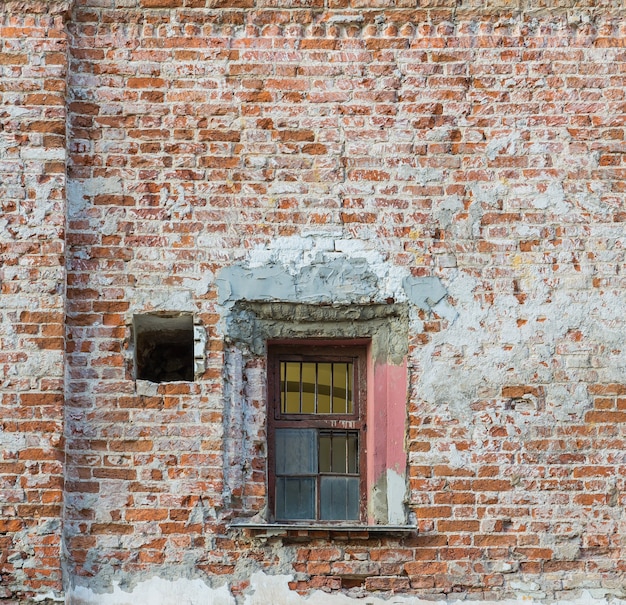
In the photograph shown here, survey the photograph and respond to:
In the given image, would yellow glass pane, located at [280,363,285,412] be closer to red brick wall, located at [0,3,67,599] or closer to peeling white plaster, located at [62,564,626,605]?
peeling white plaster, located at [62,564,626,605]

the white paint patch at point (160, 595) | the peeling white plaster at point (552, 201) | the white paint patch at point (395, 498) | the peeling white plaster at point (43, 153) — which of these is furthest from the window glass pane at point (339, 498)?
the peeling white plaster at point (43, 153)

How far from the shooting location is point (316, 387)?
557 cm

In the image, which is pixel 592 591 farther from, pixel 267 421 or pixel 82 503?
pixel 82 503

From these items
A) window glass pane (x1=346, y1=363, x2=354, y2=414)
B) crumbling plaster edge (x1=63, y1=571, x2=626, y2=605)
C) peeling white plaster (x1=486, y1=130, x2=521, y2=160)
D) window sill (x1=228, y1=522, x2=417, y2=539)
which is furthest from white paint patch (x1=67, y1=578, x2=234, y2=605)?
peeling white plaster (x1=486, y1=130, x2=521, y2=160)

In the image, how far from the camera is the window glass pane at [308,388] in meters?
5.54

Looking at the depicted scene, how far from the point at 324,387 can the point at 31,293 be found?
166 centimetres

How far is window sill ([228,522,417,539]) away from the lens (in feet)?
16.7

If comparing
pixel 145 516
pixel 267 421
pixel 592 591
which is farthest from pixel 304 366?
pixel 592 591

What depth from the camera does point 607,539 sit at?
5195mm

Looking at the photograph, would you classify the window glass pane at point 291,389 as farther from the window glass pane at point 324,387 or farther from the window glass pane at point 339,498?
the window glass pane at point 339,498

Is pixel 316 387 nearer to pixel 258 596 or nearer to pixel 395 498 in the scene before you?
pixel 395 498

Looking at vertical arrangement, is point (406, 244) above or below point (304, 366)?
above

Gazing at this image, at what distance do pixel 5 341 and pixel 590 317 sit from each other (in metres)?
3.10

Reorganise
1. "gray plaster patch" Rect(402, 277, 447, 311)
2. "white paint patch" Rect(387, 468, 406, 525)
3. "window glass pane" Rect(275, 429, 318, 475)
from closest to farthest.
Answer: "white paint patch" Rect(387, 468, 406, 525)
"gray plaster patch" Rect(402, 277, 447, 311)
"window glass pane" Rect(275, 429, 318, 475)
